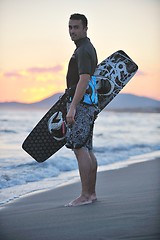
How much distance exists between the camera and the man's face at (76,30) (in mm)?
2812

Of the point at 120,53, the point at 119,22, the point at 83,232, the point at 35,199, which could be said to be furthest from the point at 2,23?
the point at 35,199

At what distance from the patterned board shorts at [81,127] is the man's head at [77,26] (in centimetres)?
38

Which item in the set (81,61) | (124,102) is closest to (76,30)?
(81,61)

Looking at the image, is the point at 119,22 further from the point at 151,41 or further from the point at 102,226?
the point at 102,226

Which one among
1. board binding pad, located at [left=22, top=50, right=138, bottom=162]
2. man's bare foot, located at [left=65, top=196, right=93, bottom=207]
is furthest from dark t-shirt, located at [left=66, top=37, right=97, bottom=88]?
man's bare foot, located at [left=65, top=196, right=93, bottom=207]

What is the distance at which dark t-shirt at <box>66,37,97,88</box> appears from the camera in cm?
275

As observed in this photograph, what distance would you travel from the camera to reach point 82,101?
9.42 ft

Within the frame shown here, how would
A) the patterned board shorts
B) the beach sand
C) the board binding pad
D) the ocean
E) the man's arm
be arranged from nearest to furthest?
1. the beach sand
2. the man's arm
3. the patterned board shorts
4. the board binding pad
5. the ocean

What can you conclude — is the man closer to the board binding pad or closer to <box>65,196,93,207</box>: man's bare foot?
<box>65,196,93,207</box>: man's bare foot

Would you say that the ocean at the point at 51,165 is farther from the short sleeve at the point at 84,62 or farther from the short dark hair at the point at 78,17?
the short dark hair at the point at 78,17

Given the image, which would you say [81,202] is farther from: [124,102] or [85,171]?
[124,102]

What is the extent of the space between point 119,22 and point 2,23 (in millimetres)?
664

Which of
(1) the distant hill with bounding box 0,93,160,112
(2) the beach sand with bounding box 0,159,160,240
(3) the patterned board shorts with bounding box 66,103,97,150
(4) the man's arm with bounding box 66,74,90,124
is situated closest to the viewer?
(2) the beach sand with bounding box 0,159,160,240

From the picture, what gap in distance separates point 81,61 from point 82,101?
240mm
